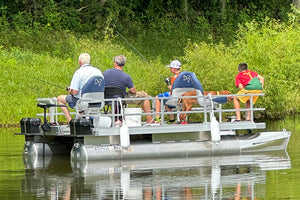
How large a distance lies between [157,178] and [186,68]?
13.4 m

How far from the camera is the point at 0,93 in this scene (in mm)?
26641

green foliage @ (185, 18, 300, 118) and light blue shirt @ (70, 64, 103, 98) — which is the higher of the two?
green foliage @ (185, 18, 300, 118)

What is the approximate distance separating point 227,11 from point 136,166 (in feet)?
96.5

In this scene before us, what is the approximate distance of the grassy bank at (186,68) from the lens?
2494 cm

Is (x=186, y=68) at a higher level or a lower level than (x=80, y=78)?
higher

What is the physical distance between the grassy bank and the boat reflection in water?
9.09 metres

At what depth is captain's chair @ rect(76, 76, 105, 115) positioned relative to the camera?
14.3 m

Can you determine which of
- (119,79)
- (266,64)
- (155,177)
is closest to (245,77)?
(119,79)

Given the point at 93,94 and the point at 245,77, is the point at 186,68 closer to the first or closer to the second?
the point at 245,77

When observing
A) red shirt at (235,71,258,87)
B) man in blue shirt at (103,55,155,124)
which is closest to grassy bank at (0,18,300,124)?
red shirt at (235,71,258,87)

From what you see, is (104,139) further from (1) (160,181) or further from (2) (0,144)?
(2) (0,144)

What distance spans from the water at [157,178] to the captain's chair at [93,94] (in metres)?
0.90

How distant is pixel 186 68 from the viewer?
986 inches

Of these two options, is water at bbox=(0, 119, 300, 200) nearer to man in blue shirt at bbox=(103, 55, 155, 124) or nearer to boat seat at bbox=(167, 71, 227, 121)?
boat seat at bbox=(167, 71, 227, 121)
